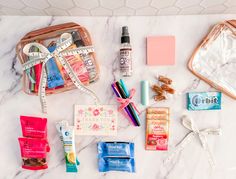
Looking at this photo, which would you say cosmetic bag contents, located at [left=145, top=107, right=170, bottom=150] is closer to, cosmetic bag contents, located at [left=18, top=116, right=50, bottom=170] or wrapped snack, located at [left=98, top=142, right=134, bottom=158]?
wrapped snack, located at [left=98, top=142, right=134, bottom=158]

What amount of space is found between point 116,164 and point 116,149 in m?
0.05

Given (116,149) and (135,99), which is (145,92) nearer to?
(135,99)

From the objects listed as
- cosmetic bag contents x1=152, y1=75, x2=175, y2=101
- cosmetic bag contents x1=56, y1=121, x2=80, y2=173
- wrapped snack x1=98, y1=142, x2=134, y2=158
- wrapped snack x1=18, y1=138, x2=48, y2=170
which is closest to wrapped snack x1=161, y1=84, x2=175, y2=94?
cosmetic bag contents x1=152, y1=75, x2=175, y2=101

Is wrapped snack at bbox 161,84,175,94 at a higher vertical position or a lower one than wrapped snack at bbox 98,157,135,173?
higher

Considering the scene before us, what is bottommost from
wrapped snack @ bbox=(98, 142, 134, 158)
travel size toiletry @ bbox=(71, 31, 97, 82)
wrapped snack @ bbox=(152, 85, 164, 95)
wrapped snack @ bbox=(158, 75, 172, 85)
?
wrapped snack @ bbox=(98, 142, 134, 158)

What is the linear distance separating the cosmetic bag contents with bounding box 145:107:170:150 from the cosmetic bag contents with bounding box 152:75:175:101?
4 centimetres

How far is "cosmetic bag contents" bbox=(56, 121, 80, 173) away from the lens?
0.92m

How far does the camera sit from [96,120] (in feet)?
3.12

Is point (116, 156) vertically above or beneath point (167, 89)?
beneath

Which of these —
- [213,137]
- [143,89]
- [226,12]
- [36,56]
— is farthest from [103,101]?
[226,12]

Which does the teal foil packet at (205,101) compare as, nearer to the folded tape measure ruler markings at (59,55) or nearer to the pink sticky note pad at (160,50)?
the pink sticky note pad at (160,50)

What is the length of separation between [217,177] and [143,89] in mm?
415

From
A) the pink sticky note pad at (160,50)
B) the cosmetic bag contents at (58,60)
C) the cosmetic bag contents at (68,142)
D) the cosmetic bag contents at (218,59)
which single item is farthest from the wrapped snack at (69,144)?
the cosmetic bag contents at (218,59)

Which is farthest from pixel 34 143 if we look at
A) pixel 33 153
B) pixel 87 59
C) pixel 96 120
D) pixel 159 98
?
pixel 159 98
